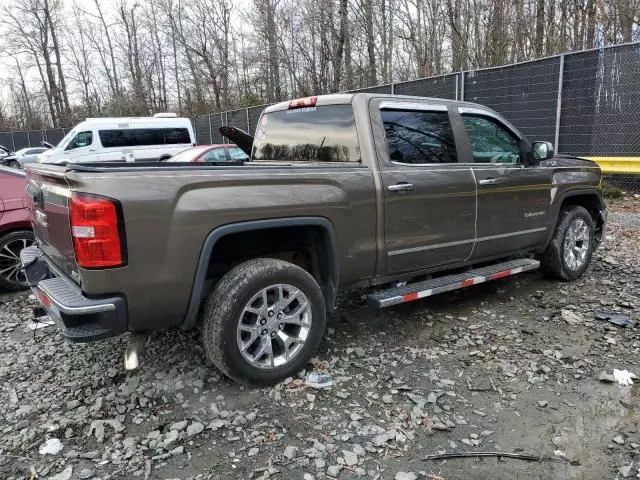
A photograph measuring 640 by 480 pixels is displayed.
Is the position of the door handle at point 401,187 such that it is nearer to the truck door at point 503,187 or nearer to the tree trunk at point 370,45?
the truck door at point 503,187

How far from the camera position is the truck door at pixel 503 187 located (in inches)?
172

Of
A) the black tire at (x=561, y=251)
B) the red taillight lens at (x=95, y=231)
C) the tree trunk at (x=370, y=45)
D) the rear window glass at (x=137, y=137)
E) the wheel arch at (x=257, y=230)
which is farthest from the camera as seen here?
the tree trunk at (x=370, y=45)

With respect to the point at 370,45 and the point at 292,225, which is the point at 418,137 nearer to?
the point at 292,225

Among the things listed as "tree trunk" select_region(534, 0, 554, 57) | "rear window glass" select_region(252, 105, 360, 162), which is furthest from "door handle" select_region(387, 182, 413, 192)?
"tree trunk" select_region(534, 0, 554, 57)

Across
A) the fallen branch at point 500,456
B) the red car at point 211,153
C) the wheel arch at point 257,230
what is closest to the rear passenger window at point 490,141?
the wheel arch at point 257,230

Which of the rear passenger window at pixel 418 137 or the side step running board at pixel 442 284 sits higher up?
the rear passenger window at pixel 418 137

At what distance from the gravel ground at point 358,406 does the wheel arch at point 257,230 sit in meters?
0.55

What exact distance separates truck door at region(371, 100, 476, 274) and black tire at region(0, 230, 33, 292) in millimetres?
4179

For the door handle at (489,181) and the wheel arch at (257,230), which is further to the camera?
the door handle at (489,181)

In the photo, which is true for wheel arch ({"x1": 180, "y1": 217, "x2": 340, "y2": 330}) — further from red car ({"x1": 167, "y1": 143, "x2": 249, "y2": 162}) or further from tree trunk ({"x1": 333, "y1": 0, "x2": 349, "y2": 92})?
tree trunk ({"x1": 333, "y1": 0, "x2": 349, "y2": 92})

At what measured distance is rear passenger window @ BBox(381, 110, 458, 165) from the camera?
12.6 feet

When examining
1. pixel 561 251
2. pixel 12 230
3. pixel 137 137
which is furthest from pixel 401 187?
pixel 137 137

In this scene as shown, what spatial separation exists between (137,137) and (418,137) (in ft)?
49.5

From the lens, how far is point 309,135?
4.12 metres
